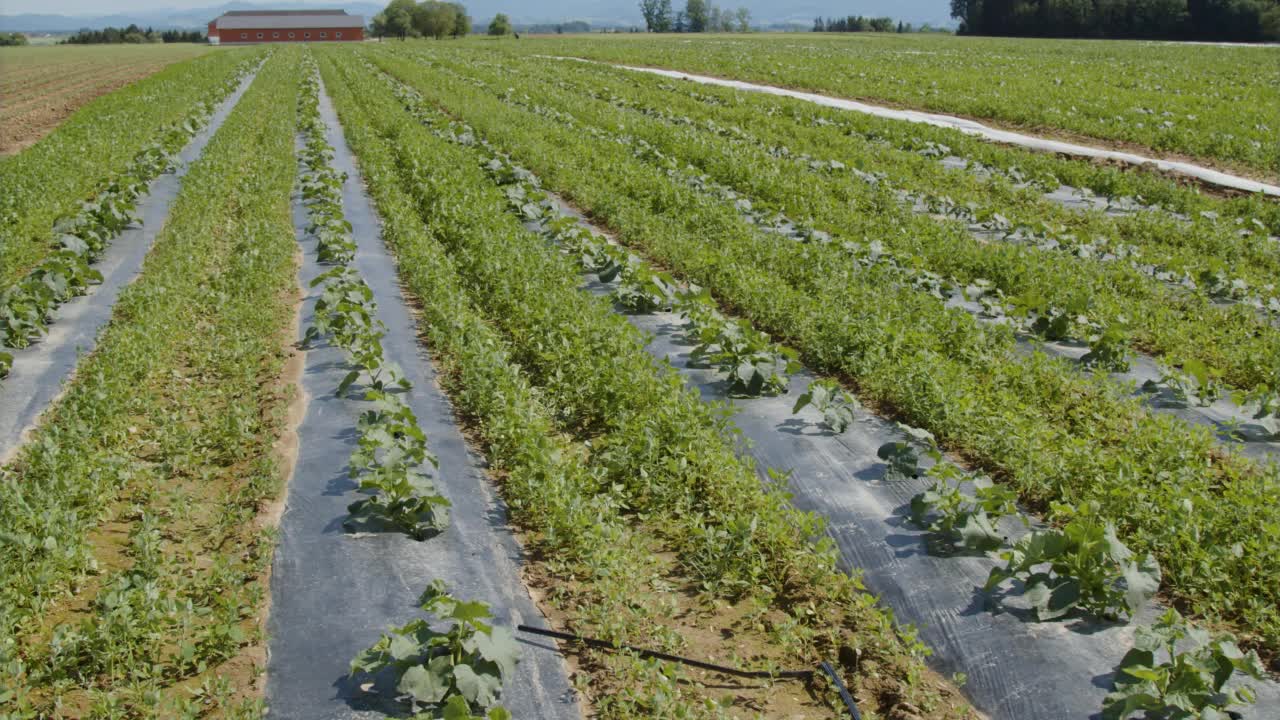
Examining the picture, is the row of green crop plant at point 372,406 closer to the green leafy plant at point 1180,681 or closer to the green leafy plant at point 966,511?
the green leafy plant at point 966,511

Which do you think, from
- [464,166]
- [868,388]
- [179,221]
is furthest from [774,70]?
[868,388]

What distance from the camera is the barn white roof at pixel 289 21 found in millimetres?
116750

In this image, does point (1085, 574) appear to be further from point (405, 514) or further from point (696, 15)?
point (696, 15)

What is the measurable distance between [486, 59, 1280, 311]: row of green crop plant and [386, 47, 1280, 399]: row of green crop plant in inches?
18.3

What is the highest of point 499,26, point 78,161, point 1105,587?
point 499,26

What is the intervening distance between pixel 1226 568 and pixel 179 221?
11.6 m

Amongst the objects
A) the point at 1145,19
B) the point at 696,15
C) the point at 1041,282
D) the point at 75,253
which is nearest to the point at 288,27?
the point at 696,15

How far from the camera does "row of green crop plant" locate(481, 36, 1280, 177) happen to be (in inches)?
741

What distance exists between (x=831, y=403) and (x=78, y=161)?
14.5 m

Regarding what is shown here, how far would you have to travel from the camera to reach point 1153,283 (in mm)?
9578

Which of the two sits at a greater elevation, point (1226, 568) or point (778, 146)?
point (778, 146)

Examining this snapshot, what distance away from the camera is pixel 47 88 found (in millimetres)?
34094

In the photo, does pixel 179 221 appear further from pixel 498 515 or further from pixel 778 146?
pixel 778 146

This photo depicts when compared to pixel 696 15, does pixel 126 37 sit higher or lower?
lower
